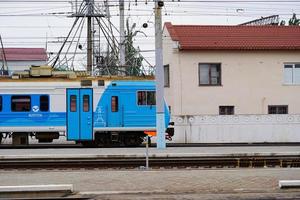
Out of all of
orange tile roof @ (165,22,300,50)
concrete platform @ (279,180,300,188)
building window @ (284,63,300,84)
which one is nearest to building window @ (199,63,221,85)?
orange tile roof @ (165,22,300,50)

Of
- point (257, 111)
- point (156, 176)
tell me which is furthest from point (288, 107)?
point (156, 176)

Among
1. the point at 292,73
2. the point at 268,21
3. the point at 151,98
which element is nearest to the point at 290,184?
the point at 151,98

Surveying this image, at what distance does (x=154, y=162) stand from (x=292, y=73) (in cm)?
2259

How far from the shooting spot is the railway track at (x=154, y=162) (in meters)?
20.1

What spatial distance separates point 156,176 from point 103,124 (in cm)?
1334

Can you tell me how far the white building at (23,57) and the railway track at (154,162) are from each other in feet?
259

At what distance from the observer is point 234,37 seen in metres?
41.7

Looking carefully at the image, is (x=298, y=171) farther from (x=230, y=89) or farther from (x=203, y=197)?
(x=230, y=89)

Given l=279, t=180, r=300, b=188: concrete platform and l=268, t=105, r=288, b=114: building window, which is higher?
l=268, t=105, r=288, b=114: building window

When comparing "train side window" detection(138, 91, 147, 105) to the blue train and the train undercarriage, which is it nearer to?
the blue train

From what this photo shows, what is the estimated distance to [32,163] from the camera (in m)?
20.3

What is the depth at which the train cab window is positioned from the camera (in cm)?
2972

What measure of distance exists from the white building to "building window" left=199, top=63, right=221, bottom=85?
6206cm

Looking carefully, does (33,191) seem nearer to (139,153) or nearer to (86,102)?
(139,153)
